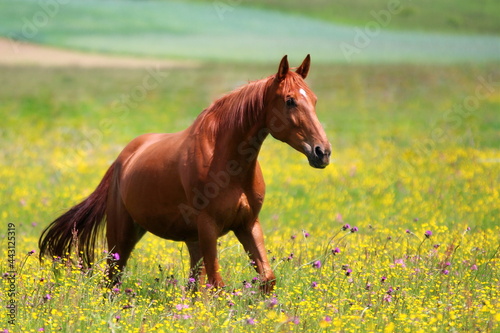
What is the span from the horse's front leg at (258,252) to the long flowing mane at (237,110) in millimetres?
831

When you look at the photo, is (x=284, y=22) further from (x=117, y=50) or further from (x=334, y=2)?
(x=117, y=50)

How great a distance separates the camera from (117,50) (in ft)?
134

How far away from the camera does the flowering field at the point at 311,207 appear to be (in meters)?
6.06

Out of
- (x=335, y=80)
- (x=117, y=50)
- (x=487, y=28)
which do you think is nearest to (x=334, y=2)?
(x=487, y=28)

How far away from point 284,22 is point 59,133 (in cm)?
3324

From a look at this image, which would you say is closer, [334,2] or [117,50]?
[117,50]

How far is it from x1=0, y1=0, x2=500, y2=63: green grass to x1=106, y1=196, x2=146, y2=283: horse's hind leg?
30.0 m

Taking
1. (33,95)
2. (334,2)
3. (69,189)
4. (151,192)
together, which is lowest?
(334,2)

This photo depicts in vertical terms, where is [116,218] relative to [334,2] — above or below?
above

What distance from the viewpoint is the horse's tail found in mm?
8250
